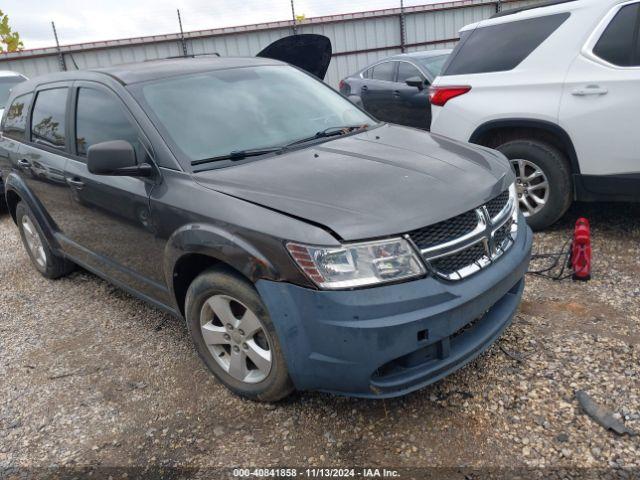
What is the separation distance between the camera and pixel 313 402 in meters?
2.66

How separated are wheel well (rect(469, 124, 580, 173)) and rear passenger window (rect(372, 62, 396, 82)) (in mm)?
3892

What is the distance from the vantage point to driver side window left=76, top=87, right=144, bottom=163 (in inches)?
116

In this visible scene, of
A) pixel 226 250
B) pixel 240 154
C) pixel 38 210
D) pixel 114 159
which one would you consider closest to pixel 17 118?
pixel 38 210

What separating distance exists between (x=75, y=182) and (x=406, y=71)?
227 inches

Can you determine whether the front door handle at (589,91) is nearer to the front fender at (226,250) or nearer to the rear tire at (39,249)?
the front fender at (226,250)

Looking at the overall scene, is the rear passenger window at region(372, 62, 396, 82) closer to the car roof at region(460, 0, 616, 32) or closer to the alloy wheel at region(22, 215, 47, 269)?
the car roof at region(460, 0, 616, 32)

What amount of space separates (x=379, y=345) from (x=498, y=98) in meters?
3.08

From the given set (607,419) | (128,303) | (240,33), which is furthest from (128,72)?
(240,33)

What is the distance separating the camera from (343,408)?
2.60 m

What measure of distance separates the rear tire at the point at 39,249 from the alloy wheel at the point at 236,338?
7.52 ft

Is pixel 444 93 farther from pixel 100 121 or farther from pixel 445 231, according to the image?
pixel 100 121

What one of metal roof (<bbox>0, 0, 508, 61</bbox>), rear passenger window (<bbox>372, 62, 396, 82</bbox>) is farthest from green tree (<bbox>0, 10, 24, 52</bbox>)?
rear passenger window (<bbox>372, 62, 396, 82</bbox>)

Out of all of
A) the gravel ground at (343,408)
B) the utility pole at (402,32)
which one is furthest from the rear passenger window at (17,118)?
the utility pole at (402,32)

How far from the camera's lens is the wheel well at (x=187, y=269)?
2609 mm
